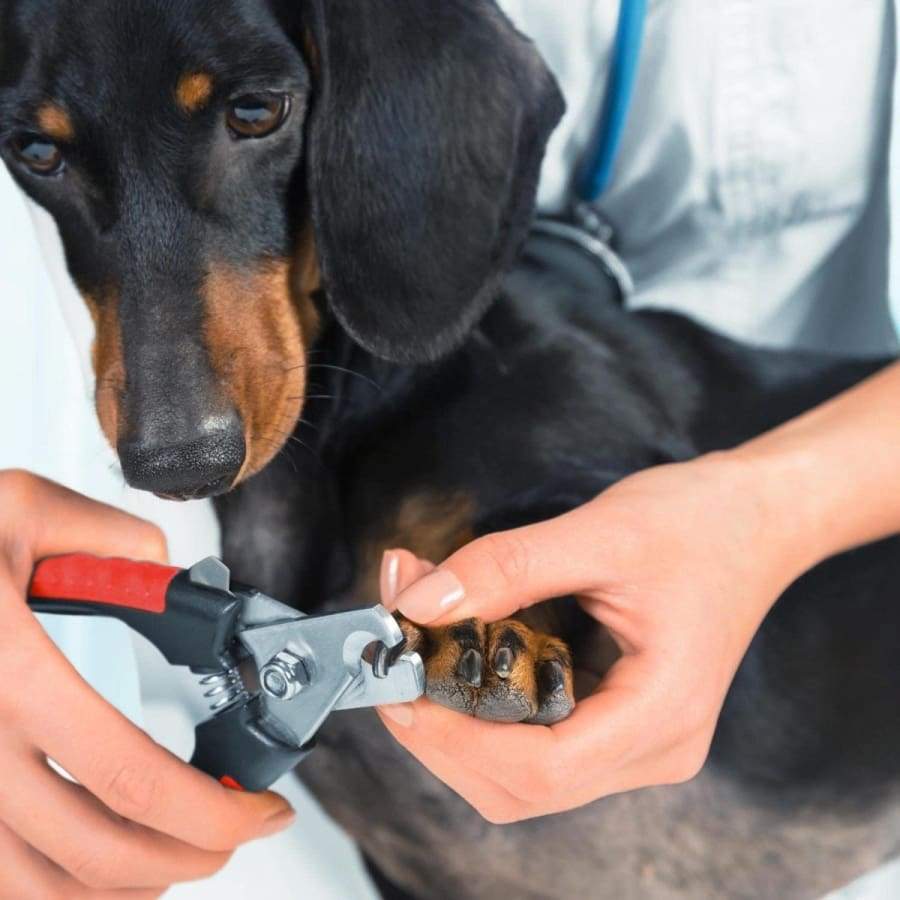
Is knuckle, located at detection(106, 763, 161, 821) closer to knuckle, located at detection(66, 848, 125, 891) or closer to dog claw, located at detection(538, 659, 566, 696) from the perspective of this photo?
knuckle, located at detection(66, 848, 125, 891)

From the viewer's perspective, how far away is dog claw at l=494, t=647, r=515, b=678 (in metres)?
0.74

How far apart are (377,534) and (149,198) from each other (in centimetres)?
35

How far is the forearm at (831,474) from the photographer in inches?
37.4

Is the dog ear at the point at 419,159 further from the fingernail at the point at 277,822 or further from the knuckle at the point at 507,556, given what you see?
the fingernail at the point at 277,822

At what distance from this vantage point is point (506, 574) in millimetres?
760

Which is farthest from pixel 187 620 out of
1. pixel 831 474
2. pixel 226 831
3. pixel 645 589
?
pixel 831 474

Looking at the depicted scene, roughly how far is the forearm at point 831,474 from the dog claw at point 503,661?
0.91 ft

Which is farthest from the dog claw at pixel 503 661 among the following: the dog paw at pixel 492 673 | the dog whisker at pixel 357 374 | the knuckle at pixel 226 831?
the dog whisker at pixel 357 374

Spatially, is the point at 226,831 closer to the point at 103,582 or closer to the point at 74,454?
the point at 103,582

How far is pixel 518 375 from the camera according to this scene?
1103mm

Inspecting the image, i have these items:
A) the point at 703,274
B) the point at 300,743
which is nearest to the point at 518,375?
the point at 703,274

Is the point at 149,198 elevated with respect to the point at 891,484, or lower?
elevated

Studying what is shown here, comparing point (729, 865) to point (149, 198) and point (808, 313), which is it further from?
point (149, 198)

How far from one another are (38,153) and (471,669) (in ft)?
1.69
